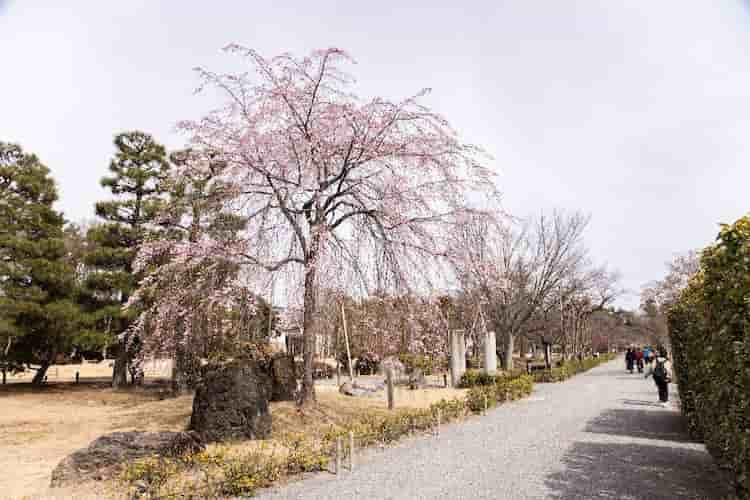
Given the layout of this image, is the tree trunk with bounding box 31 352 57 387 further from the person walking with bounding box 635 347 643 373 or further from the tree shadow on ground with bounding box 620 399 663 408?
the person walking with bounding box 635 347 643 373

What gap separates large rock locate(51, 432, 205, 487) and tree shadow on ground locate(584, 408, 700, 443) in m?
7.40

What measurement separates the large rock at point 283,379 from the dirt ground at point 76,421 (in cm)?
80

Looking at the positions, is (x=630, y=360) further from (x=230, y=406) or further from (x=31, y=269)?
(x=31, y=269)

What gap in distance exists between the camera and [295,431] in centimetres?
905

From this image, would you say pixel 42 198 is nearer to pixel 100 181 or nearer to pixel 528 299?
pixel 100 181

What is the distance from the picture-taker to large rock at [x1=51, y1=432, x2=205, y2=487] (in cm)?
617

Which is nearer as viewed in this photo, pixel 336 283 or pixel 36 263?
pixel 336 283

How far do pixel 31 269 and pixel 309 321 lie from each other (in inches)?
591

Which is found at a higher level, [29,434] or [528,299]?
[528,299]

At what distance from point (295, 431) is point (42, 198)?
1815 centimetres

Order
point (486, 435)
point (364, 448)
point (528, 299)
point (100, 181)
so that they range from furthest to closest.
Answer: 1. point (528, 299)
2. point (100, 181)
3. point (486, 435)
4. point (364, 448)

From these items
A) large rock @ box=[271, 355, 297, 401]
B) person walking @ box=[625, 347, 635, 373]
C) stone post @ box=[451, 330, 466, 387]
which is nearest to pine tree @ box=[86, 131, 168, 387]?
large rock @ box=[271, 355, 297, 401]

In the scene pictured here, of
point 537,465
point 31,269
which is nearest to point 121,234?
point 31,269

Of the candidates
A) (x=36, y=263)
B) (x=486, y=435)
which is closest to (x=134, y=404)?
(x=36, y=263)
